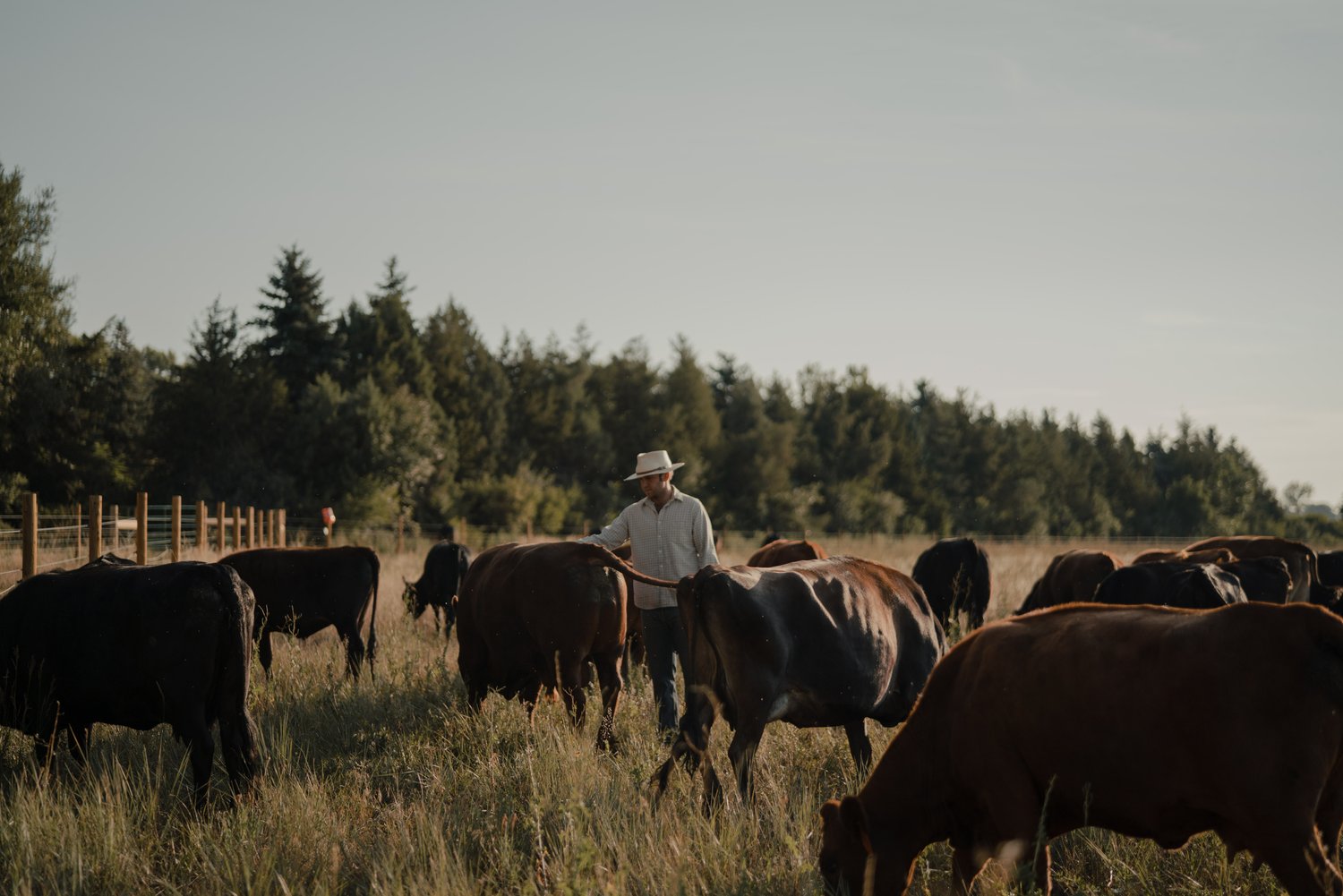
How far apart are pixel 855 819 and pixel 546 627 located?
4181mm

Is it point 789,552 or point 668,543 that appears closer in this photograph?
point 668,543

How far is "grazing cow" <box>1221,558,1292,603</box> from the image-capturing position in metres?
9.45

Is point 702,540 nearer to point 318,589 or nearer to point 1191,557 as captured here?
point 318,589

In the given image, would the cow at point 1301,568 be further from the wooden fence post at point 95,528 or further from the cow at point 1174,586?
the wooden fence post at point 95,528

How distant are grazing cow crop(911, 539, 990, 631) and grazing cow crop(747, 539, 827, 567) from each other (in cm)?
310

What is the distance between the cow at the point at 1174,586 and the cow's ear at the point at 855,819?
4.81m

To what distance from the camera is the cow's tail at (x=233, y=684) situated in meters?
6.09

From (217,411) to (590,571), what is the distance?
109 ft

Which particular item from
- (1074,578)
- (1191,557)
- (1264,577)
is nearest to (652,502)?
(1264,577)

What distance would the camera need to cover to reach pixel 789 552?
34.2ft

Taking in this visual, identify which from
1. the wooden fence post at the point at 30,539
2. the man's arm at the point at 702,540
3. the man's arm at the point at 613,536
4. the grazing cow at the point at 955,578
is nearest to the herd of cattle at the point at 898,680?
the man's arm at the point at 613,536

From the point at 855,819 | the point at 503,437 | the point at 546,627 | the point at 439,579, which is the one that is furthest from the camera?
the point at 503,437

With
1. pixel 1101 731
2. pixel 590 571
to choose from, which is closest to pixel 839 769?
pixel 590 571

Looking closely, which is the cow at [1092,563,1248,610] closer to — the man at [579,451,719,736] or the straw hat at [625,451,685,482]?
the man at [579,451,719,736]
